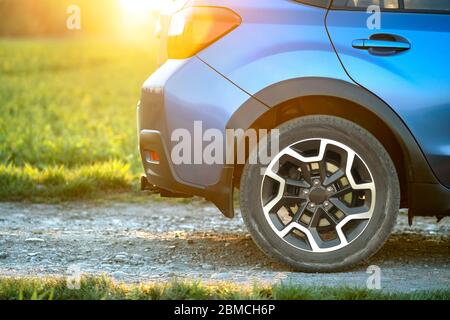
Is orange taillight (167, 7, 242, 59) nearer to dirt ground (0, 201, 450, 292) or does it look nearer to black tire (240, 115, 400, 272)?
black tire (240, 115, 400, 272)

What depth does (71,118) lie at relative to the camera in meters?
14.1

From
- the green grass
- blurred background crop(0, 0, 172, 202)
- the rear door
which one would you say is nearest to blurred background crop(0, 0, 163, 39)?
blurred background crop(0, 0, 172, 202)

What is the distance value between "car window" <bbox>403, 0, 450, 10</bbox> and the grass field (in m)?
4.08

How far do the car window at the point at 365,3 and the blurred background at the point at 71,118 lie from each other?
1207mm

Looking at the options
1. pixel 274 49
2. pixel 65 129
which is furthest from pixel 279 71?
pixel 65 129

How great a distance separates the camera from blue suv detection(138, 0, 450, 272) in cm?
496

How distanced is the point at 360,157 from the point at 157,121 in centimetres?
120

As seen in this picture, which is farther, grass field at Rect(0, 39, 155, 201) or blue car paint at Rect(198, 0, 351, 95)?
grass field at Rect(0, 39, 155, 201)

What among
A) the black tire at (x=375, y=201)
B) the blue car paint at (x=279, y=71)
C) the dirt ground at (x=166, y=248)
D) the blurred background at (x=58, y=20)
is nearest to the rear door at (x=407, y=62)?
the blue car paint at (x=279, y=71)

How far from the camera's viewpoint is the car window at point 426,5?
16.7 feet

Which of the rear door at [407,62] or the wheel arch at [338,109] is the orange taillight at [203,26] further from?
the rear door at [407,62]

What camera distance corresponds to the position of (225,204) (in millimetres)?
5141

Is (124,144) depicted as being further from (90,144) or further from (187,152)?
(187,152)
